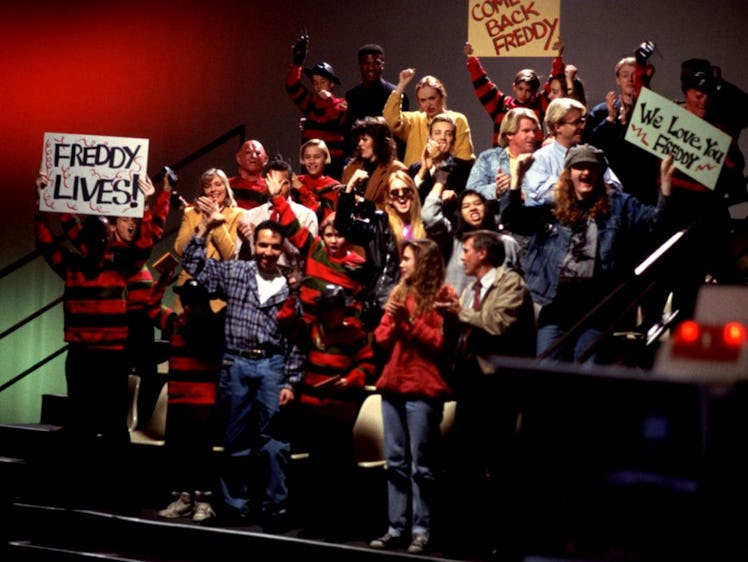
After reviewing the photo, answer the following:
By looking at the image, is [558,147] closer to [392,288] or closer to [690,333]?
[392,288]

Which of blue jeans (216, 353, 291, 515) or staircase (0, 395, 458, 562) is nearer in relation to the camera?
staircase (0, 395, 458, 562)

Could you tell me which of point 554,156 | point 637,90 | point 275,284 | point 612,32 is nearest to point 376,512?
point 275,284

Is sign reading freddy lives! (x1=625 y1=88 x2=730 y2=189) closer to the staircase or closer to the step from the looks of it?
the staircase

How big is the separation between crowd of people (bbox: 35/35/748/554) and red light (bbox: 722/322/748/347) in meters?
3.20

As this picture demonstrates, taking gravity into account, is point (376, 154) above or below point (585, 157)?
above

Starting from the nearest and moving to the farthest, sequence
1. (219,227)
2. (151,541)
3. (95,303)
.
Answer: (151,541)
(95,303)
(219,227)

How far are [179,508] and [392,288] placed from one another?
5.79ft

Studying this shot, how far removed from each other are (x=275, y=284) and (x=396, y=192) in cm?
89

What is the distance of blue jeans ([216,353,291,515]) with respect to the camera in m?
6.39

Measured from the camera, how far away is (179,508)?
263 inches

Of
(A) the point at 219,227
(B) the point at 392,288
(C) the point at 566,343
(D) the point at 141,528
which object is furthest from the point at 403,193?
(D) the point at 141,528

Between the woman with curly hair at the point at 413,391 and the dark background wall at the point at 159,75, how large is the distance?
4.09 meters

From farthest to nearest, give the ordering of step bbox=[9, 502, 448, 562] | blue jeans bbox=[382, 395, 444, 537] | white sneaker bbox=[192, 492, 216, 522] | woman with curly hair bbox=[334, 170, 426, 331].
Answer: woman with curly hair bbox=[334, 170, 426, 331]
white sneaker bbox=[192, 492, 216, 522]
step bbox=[9, 502, 448, 562]
blue jeans bbox=[382, 395, 444, 537]

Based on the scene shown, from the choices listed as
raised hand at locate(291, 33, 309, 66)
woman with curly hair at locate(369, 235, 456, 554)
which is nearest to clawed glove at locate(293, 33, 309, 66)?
raised hand at locate(291, 33, 309, 66)
